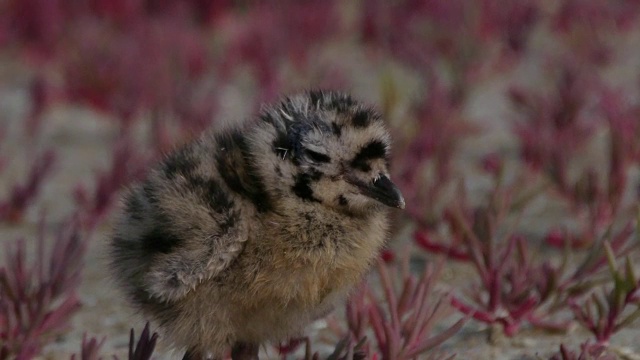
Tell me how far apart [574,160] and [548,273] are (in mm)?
2038

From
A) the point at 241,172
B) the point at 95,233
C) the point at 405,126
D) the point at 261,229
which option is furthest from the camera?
the point at 405,126

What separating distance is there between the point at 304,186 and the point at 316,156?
81 millimetres

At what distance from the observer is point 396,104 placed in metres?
5.33

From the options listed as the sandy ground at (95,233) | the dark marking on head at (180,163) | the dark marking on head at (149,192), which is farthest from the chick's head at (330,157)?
the sandy ground at (95,233)

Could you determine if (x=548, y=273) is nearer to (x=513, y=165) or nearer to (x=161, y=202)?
(x=161, y=202)

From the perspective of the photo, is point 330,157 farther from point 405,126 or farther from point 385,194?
point 405,126

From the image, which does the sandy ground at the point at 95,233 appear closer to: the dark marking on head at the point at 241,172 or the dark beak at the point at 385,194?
the dark marking on head at the point at 241,172

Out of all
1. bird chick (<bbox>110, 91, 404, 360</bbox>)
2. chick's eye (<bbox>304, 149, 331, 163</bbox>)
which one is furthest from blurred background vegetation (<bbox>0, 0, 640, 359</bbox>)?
chick's eye (<bbox>304, 149, 331, 163</bbox>)

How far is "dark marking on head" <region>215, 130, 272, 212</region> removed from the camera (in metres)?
2.52

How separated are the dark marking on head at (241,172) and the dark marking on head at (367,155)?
24 centimetres

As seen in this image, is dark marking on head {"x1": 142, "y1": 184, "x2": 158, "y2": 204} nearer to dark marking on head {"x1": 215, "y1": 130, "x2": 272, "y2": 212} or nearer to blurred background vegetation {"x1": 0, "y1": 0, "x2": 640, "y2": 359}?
dark marking on head {"x1": 215, "y1": 130, "x2": 272, "y2": 212}

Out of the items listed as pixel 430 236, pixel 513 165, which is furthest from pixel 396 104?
pixel 430 236

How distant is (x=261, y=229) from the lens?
8.14 feet


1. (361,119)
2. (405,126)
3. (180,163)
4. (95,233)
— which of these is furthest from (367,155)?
(405,126)
